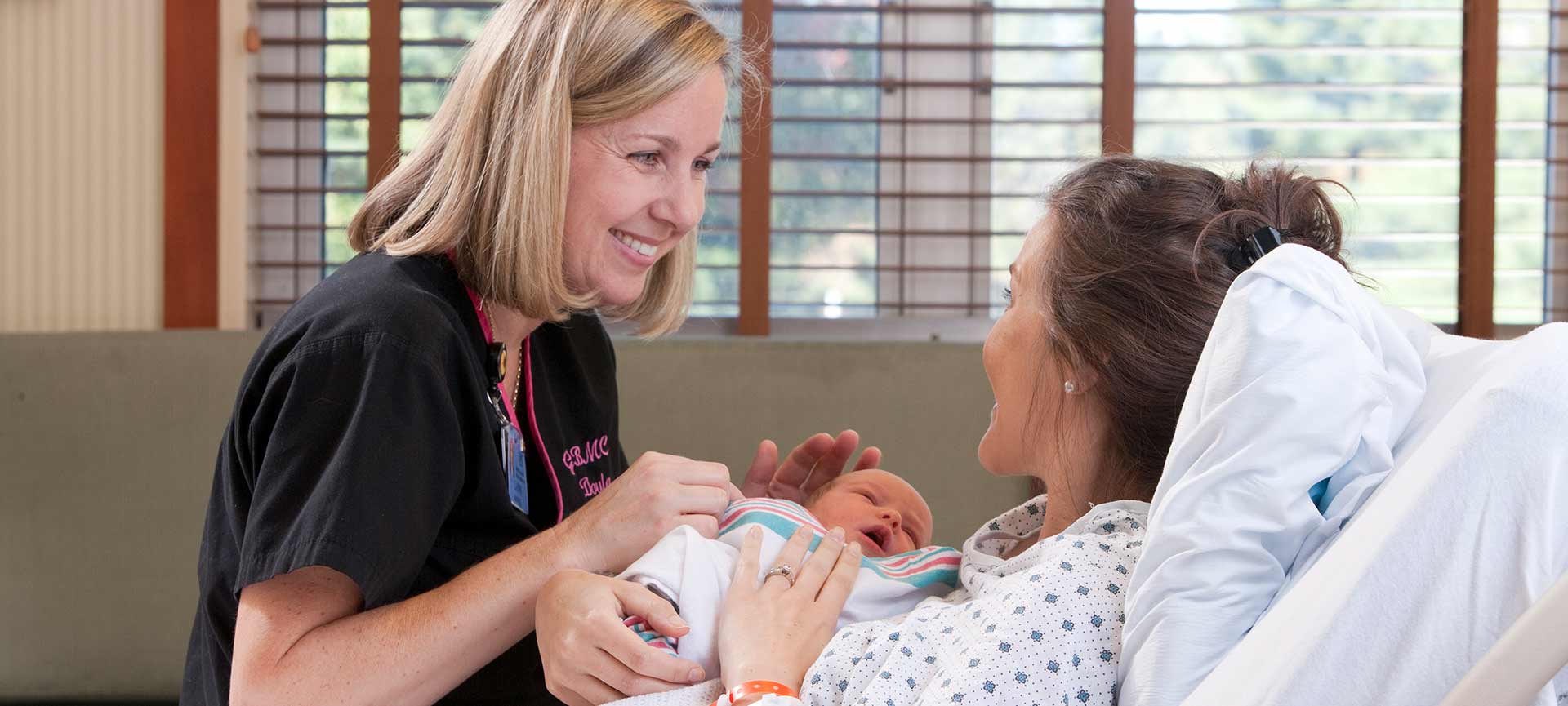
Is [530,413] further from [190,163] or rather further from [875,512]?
[190,163]

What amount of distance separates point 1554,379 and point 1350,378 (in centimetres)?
13

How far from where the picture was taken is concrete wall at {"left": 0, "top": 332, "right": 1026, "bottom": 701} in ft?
7.87

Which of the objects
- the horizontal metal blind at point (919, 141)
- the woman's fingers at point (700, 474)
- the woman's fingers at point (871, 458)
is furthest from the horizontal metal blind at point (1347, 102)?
the woman's fingers at point (700, 474)

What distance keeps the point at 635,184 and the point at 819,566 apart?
21.7 inches

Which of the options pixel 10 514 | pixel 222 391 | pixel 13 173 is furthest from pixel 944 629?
pixel 13 173

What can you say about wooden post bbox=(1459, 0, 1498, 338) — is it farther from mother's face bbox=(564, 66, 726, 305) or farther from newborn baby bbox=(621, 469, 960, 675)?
mother's face bbox=(564, 66, 726, 305)

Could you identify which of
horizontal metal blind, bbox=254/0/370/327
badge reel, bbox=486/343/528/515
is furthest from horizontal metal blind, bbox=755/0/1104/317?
badge reel, bbox=486/343/528/515

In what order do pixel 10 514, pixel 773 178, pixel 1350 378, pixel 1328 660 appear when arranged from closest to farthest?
pixel 1328 660, pixel 1350 378, pixel 10 514, pixel 773 178

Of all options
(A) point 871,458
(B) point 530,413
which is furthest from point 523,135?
(A) point 871,458

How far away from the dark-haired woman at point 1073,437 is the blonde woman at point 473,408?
147 mm

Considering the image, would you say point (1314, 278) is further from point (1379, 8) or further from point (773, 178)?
point (1379, 8)

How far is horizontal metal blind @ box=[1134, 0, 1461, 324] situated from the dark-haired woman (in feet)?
6.85

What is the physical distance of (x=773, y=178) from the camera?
323 centimetres

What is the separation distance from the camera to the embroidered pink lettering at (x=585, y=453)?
1658mm
